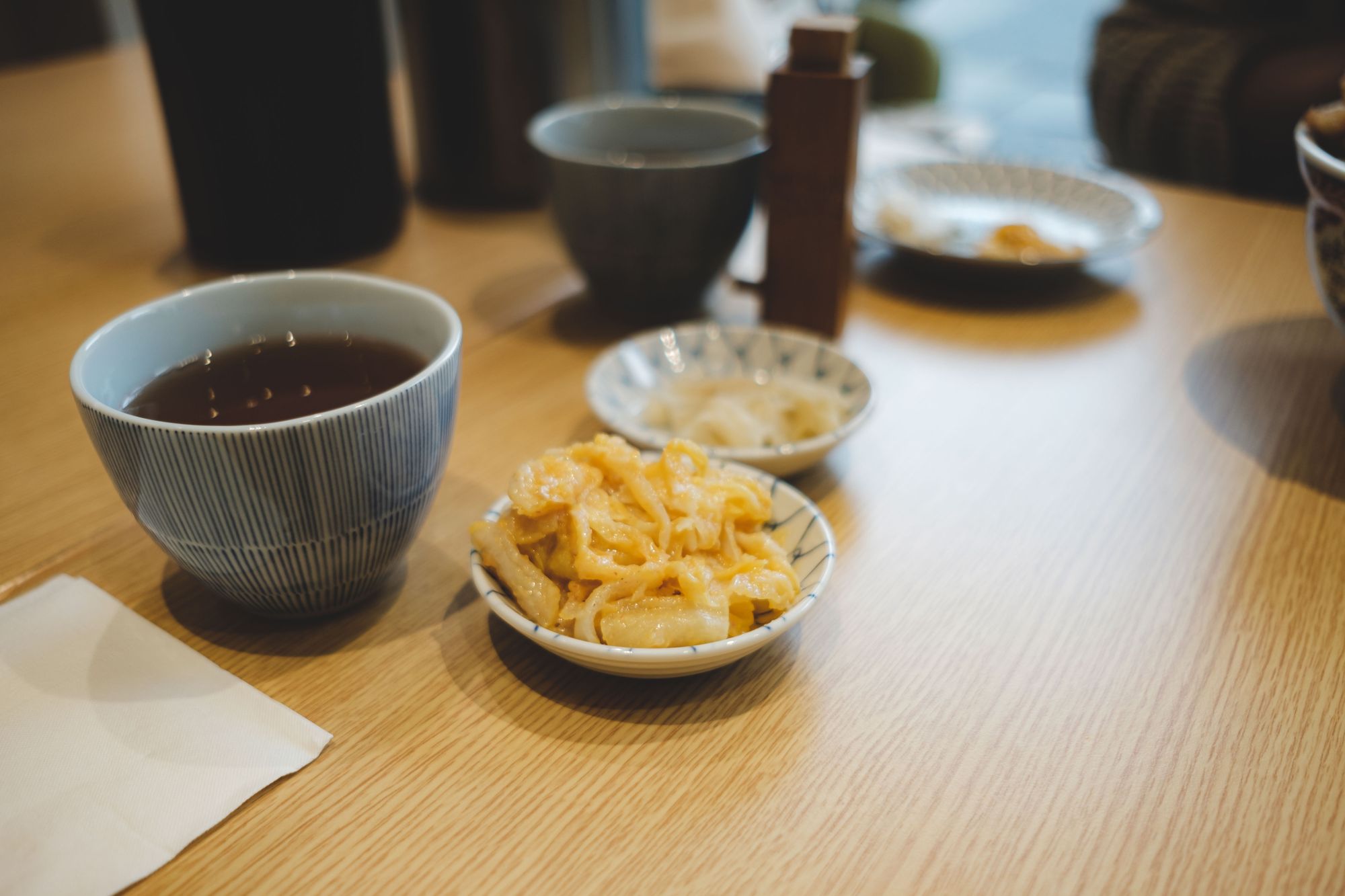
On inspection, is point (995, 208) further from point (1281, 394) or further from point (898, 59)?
point (898, 59)

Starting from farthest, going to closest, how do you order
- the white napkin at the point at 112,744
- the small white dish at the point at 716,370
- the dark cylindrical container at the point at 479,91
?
the dark cylindrical container at the point at 479,91
the small white dish at the point at 716,370
the white napkin at the point at 112,744

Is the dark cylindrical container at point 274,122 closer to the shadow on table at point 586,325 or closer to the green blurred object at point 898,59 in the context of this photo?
the shadow on table at point 586,325

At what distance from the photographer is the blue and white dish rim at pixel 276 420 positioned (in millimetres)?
536

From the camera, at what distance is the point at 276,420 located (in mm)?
601

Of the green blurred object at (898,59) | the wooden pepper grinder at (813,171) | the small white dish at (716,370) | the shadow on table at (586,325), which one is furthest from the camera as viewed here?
the green blurred object at (898,59)

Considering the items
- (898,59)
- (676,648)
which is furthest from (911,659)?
(898,59)

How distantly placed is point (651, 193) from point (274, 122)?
412 millimetres

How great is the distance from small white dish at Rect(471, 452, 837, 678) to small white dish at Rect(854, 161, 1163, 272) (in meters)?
0.58

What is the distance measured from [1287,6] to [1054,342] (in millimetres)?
1391

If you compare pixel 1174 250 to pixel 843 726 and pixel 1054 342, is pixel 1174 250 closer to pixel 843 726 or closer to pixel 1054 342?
pixel 1054 342

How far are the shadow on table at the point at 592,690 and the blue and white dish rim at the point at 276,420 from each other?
18 centimetres

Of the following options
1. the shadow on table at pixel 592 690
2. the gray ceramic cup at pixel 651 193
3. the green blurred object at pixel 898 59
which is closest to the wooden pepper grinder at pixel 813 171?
the gray ceramic cup at pixel 651 193

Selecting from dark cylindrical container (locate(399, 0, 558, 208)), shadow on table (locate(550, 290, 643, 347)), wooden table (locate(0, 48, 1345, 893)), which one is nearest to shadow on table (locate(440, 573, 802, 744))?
wooden table (locate(0, 48, 1345, 893))

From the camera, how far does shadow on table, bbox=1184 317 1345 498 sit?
85cm
